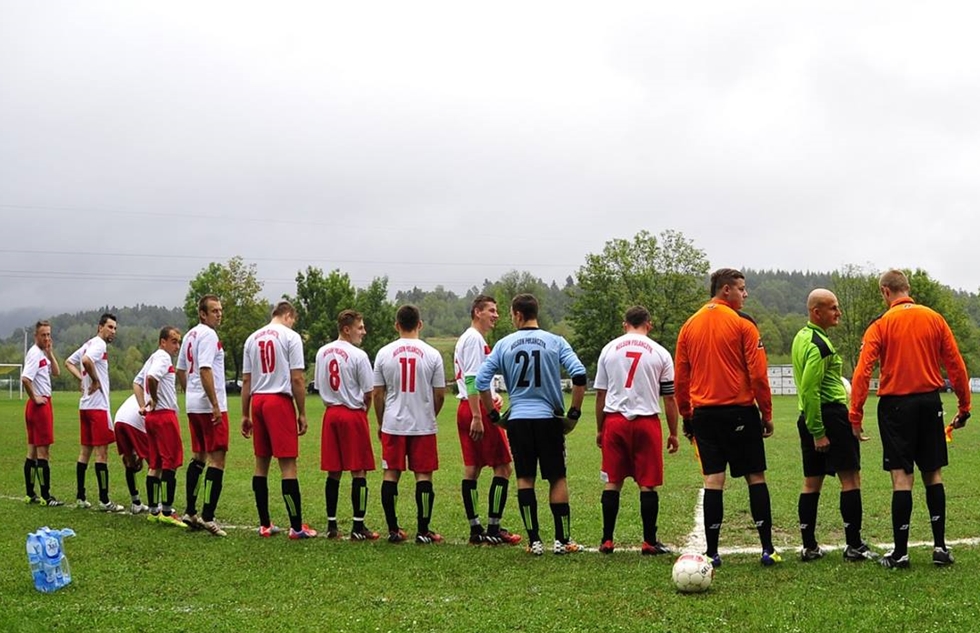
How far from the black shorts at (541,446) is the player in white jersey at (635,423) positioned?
433mm

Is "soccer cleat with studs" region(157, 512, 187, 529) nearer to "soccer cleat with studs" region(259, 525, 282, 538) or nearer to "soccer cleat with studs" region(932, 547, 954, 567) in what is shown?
"soccer cleat with studs" region(259, 525, 282, 538)

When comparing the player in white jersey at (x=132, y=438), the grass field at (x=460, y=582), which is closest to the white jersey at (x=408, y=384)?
the grass field at (x=460, y=582)

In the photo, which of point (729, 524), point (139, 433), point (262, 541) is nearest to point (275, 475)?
point (139, 433)

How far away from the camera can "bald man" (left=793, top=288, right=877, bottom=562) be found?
8.41 meters

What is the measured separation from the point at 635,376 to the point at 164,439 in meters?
6.18

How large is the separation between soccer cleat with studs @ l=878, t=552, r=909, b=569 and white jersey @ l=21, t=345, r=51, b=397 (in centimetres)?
1147

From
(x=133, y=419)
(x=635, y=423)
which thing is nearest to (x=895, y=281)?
(x=635, y=423)

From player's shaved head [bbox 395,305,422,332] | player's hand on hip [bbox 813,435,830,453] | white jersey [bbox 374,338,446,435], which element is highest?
player's shaved head [bbox 395,305,422,332]

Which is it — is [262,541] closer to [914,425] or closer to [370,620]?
[370,620]

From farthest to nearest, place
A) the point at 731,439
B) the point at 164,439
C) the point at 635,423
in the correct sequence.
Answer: the point at 164,439 → the point at 635,423 → the point at 731,439

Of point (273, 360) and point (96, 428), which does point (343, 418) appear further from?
point (96, 428)

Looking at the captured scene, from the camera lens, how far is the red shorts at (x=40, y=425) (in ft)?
44.4

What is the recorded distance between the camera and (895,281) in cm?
855

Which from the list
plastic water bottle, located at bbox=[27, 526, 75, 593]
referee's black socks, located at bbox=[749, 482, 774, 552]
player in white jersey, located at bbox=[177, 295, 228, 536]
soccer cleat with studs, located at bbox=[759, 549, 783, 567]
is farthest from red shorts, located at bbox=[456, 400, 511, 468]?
plastic water bottle, located at bbox=[27, 526, 75, 593]
